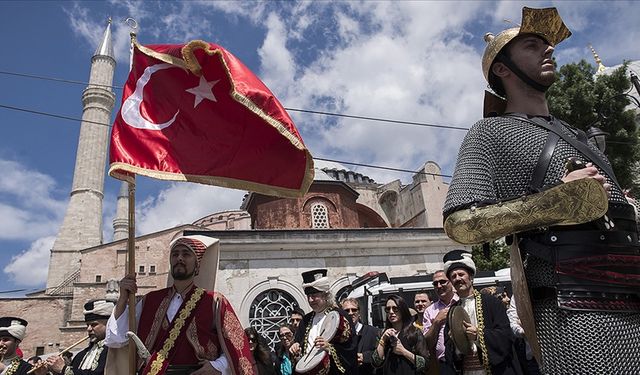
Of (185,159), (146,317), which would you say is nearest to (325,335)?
(146,317)

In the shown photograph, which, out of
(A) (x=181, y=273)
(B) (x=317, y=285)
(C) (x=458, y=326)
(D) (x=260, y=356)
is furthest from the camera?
(D) (x=260, y=356)

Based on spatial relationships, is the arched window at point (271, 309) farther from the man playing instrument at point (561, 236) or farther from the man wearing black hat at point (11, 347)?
the man playing instrument at point (561, 236)

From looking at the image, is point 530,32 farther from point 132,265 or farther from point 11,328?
point 11,328

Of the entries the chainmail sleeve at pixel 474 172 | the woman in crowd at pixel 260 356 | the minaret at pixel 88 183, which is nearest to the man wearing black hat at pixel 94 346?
the woman in crowd at pixel 260 356

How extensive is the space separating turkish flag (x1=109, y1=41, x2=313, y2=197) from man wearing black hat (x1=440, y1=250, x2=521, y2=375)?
1821 millimetres

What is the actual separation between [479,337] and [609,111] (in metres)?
15.8

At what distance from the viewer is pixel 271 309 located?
59.8 ft

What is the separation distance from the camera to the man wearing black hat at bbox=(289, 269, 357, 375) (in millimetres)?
5188

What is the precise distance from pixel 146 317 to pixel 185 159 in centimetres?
147

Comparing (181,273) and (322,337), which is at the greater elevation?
(181,273)

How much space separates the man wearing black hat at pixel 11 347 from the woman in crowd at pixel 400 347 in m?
4.55

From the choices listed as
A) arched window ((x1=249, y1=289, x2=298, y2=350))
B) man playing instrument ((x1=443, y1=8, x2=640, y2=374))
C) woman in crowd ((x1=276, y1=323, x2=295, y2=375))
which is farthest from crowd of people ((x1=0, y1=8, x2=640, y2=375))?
arched window ((x1=249, y1=289, x2=298, y2=350))

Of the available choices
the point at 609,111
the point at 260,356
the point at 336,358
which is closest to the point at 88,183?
the point at 609,111

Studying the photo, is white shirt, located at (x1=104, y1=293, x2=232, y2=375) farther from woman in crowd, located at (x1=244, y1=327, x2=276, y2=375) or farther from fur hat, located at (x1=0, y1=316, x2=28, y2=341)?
fur hat, located at (x1=0, y1=316, x2=28, y2=341)
